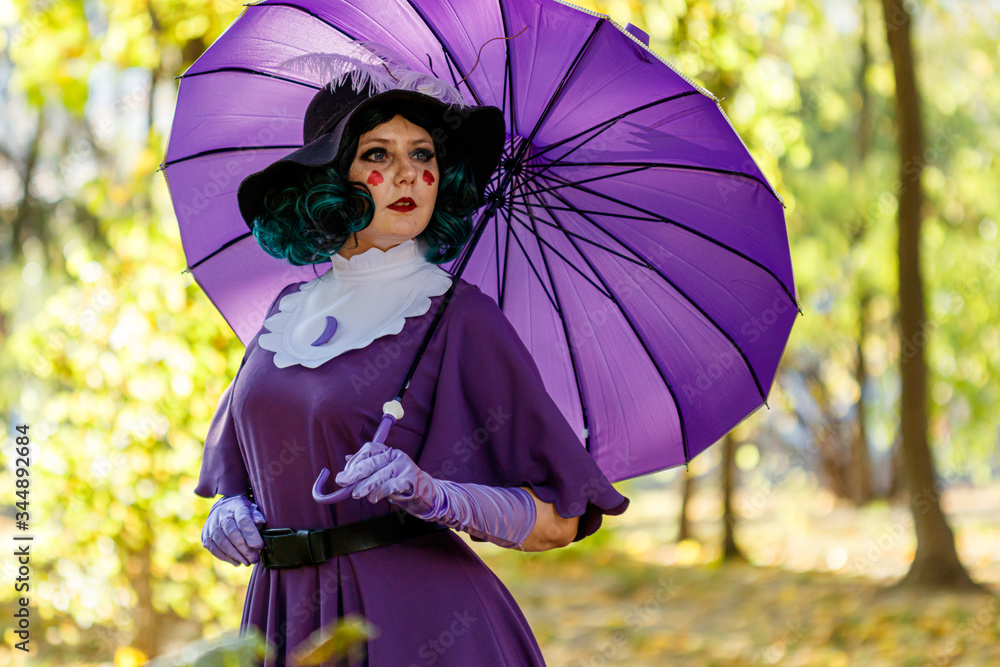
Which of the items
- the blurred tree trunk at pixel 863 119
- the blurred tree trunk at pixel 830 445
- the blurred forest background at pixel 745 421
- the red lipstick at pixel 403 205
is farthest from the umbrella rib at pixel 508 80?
the blurred tree trunk at pixel 830 445

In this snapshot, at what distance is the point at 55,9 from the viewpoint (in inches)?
178

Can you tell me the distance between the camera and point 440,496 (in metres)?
1.47

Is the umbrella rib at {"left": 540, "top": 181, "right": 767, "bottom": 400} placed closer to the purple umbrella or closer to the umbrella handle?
the purple umbrella

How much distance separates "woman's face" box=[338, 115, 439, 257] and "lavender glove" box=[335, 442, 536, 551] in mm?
471

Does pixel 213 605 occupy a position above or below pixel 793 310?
below

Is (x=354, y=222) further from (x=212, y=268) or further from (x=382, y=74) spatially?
(x=212, y=268)

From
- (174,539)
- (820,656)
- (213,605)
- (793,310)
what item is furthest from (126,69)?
(820,656)

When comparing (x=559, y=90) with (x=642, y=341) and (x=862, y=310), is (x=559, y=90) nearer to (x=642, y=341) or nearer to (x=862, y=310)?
(x=642, y=341)

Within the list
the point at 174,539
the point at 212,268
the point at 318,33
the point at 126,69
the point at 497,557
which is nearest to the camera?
the point at 318,33

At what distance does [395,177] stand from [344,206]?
0.11 metres

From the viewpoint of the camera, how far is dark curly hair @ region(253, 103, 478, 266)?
1721 millimetres

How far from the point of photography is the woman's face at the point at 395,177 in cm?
174

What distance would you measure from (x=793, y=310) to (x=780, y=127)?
12.8 feet

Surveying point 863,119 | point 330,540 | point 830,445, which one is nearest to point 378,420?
point 330,540
